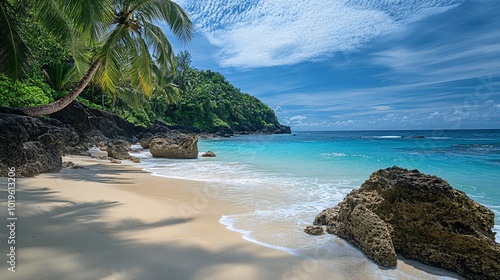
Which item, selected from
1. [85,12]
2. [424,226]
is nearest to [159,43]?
[85,12]

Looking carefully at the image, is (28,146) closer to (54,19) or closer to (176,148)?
(54,19)

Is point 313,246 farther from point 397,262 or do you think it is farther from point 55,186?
point 55,186

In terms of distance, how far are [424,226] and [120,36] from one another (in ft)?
35.6

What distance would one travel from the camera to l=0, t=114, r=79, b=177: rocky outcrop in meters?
5.95

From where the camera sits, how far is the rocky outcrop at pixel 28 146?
5.95 m

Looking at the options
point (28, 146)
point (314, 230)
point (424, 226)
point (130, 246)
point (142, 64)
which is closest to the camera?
point (130, 246)

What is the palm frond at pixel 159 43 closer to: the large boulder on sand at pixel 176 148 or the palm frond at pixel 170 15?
the palm frond at pixel 170 15

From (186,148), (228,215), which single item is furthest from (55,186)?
(186,148)

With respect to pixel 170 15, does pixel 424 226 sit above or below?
below

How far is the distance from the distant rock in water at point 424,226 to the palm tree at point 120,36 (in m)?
8.29

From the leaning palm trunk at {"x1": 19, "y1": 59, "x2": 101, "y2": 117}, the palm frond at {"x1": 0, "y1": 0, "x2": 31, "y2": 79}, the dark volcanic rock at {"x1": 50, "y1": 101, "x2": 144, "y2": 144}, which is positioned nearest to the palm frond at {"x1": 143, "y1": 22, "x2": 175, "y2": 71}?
the leaning palm trunk at {"x1": 19, "y1": 59, "x2": 101, "y2": 117}

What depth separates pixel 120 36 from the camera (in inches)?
388

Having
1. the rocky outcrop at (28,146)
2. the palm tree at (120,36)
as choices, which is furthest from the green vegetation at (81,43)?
the rocky outcrop at (28,146)

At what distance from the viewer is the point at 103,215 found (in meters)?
4.00
